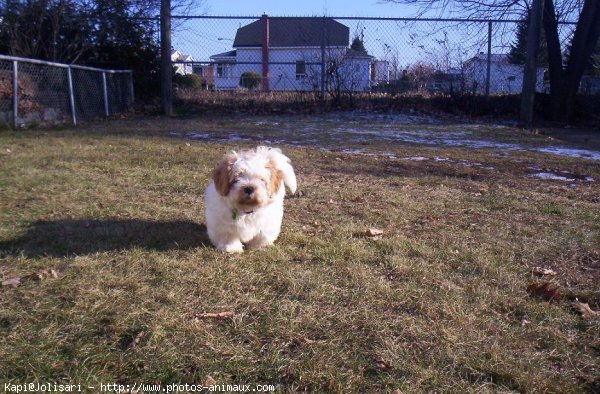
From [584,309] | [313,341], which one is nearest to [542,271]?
[584,309]

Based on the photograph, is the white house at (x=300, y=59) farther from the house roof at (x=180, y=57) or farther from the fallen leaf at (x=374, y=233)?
the fallen leaf at (x=374, y=233)

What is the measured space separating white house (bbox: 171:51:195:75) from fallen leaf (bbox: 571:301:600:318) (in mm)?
13191

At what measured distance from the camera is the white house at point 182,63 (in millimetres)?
14344

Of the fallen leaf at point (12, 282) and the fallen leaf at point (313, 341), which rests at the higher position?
the fallen leaf at point (12, 282)

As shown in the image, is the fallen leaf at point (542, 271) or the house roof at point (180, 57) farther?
the house roof at point (180, 57)

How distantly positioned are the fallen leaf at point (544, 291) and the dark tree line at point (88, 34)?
478 inches

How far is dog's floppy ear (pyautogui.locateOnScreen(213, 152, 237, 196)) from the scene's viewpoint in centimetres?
321

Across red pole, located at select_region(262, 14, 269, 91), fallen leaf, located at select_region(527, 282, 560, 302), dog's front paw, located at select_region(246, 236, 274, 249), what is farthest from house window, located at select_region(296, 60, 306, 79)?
fallen leaf, located at select_region(527, 282, 560, 302)

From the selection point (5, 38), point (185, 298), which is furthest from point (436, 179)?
point (5, 38)

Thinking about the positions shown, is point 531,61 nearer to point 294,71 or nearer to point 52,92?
point 294,71

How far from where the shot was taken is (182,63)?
567 inches

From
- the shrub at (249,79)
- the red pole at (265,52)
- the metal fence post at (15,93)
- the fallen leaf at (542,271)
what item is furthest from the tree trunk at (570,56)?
the metal fence post at (15,93)

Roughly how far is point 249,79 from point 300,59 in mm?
1606

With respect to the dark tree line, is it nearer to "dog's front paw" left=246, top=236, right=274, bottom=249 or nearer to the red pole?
the red pole
